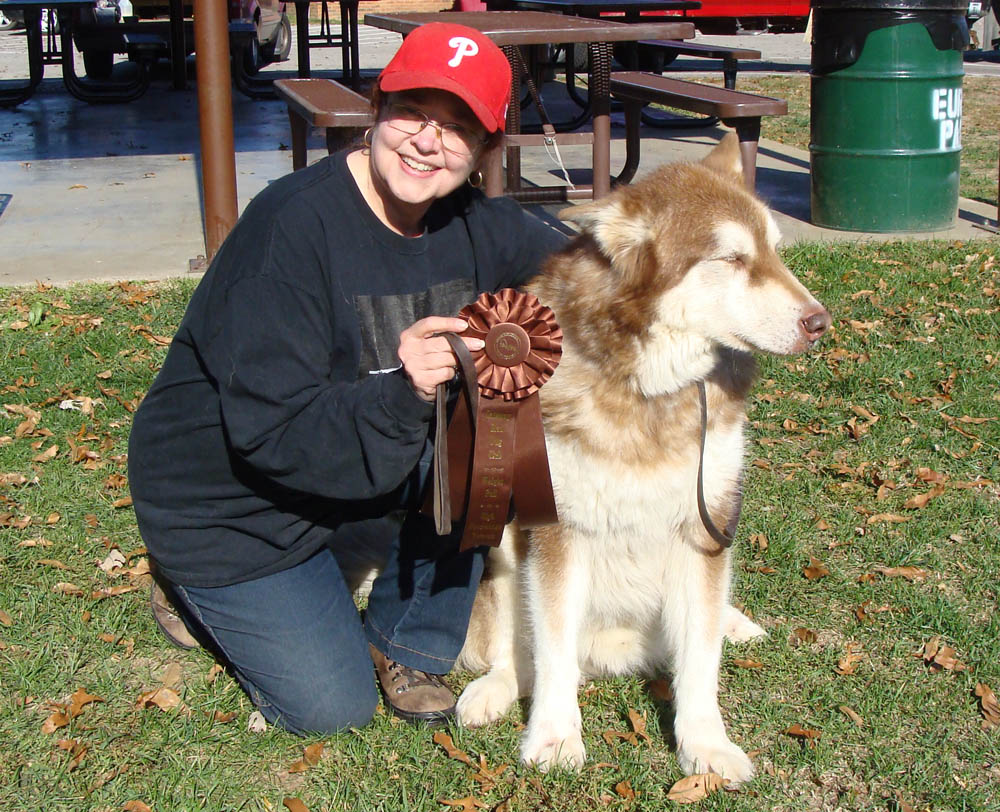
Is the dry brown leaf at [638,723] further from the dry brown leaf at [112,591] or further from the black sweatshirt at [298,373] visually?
the dry brown leaf at [112,591]

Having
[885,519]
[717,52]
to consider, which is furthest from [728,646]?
[717,52]

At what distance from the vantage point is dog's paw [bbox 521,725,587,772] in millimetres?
2604

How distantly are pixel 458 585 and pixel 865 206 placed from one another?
5.05 meters

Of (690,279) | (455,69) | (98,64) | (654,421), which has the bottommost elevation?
(654,421)

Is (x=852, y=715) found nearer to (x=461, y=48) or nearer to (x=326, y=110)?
(x=461, y=48)

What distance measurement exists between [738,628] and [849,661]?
0.32 meters

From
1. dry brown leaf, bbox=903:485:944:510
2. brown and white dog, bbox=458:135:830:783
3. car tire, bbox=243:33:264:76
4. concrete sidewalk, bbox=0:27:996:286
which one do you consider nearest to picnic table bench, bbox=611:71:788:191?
concrete sidewalk, bbox=0:27:996:286

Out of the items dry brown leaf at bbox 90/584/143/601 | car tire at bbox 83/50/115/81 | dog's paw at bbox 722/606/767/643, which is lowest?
dog's paw at bbox 722/606/767/643

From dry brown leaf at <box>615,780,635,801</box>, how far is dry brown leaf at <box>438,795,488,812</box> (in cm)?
32

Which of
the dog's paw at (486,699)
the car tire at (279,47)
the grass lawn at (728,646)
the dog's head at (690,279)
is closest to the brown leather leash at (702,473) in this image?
the dog's head at (690,279)

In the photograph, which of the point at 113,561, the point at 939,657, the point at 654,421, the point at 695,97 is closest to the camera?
the point at 654,421

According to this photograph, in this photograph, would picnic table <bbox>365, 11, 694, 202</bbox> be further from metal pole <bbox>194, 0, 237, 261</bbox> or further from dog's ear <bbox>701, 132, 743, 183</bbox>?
dog's ear <bbox>701, 132, 743, 183</bbox>

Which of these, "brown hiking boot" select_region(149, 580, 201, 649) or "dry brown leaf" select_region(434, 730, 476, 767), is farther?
"brown hiking boot" select_region(149, 580, 201, 649)

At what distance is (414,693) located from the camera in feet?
9.41
